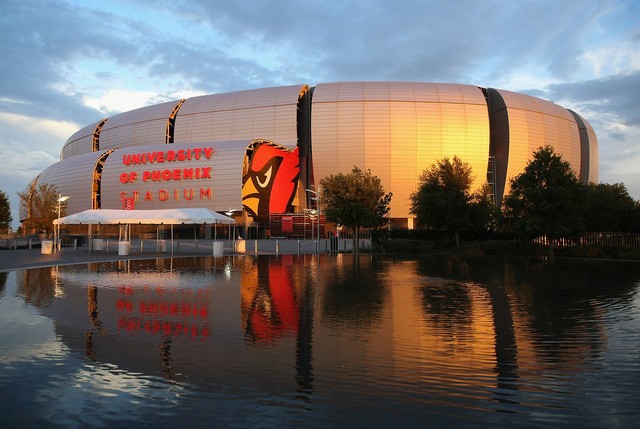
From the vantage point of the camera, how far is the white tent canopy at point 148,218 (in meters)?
33.1

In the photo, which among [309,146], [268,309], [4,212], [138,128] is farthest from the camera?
[138,128]

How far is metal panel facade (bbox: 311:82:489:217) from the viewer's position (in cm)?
7025

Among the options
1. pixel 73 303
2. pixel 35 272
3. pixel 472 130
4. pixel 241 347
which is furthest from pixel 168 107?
pixel 241 347

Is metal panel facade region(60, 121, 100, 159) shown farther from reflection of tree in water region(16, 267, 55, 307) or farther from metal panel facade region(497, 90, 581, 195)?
reflection of tree in water region(16, 267, 55, 307)

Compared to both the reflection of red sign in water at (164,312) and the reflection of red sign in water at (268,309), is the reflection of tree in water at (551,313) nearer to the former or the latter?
the reflection of red sign in water at (268,309)

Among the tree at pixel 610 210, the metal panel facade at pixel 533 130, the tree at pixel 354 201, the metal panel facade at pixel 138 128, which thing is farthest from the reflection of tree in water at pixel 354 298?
the metal panel facade at pixel 138 128

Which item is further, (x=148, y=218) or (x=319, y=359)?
(x=148, y=218)

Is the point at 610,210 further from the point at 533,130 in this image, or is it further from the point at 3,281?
the point at 3,281

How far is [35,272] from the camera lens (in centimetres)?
1942

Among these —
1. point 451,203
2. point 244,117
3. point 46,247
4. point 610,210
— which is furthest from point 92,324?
point 244,117

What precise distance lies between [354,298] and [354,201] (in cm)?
2583

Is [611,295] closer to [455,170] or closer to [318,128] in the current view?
[455,170]

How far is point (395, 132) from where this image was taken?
230 feet

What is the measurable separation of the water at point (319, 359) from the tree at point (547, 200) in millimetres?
20299
